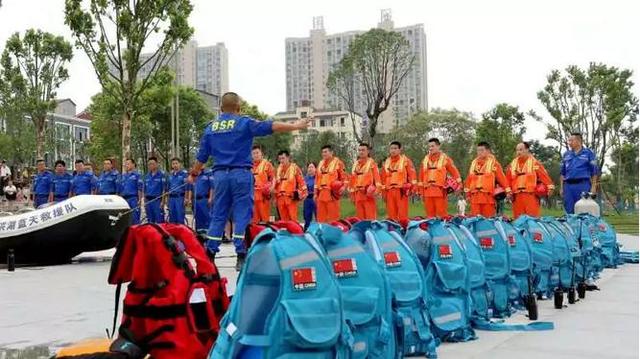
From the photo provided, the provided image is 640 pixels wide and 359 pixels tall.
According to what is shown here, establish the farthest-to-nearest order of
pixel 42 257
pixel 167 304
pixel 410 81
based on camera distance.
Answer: pixel 410 81, pixel 42 257, pixel 167 304

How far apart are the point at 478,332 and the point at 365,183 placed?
6.56 metres

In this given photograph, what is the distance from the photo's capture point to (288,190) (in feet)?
41.0

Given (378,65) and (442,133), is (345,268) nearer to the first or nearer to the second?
(378,65)

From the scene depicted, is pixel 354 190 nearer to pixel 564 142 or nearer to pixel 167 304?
pixel 167 304

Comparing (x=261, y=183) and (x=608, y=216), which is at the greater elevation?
(x=261, y=183)

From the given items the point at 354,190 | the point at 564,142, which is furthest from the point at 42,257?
the point at 564,142

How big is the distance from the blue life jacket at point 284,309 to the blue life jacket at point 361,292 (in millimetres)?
251

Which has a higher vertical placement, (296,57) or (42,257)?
(296,57)

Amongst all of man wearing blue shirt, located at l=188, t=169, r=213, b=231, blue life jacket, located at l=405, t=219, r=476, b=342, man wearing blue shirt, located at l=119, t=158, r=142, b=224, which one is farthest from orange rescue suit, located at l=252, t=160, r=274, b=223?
blue life jacket, located at l=405, t=219, r=476, b=342

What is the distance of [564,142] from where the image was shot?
3372 centimetres

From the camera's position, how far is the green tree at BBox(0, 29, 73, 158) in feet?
108

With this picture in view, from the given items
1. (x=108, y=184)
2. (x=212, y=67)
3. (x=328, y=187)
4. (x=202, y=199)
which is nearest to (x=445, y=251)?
(x=328, y=187)

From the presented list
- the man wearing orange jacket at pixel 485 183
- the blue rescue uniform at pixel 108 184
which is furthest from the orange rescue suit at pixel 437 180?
the blue rescue uniform at pixel 108 184

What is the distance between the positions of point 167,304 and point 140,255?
0.31 metres
